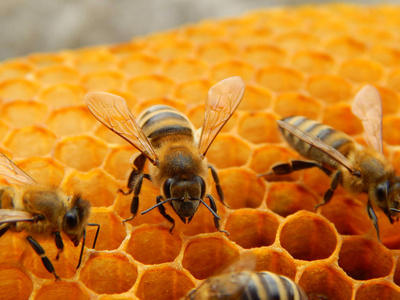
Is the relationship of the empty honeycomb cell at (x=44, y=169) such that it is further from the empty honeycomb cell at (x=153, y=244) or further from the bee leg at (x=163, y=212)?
the bee leg at (x=163, y=212)

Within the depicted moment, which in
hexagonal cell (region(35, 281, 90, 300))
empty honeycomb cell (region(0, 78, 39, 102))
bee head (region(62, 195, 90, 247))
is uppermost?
empty honeycomb cell (region(0, 78, 39, 102))

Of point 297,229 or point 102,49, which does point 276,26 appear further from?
point 297,229

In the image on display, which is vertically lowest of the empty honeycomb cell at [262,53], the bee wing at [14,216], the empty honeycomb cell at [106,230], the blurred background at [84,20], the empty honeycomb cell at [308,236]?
the empty honeycomb cell at [308,236]

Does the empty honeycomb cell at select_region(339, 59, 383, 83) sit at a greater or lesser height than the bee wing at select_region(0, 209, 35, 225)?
greater

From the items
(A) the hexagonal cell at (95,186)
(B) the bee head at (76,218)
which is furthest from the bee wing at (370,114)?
(B) the bee head at (76,218)

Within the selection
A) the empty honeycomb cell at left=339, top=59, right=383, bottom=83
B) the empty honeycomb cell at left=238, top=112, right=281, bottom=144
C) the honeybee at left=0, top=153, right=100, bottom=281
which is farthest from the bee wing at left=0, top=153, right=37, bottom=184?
the empty honeycomb cell at left=339, top=59, right=383, bottom=83

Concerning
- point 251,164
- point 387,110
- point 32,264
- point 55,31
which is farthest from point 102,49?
point 387,110

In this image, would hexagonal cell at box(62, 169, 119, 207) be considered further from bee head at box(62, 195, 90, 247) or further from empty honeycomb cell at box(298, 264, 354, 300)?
empty honeycomb cell at box(298, 264, 354, 300)
